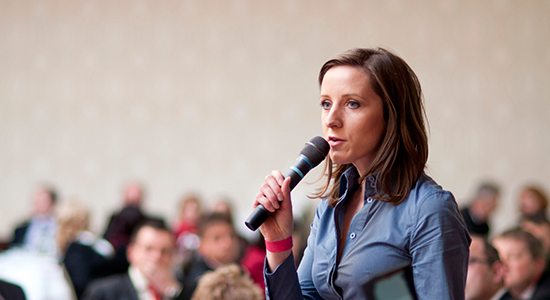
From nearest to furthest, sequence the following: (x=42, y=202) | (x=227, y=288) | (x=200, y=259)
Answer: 1. (x=227, y=288)
2. (x=200, y=259)
3. (x=42, y=202)

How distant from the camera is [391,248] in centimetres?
112

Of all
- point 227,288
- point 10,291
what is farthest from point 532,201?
point 10,291

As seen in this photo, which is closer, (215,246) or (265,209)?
(265,209)

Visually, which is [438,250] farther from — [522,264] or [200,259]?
[200,259]

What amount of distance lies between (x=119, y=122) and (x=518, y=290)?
6645 mm

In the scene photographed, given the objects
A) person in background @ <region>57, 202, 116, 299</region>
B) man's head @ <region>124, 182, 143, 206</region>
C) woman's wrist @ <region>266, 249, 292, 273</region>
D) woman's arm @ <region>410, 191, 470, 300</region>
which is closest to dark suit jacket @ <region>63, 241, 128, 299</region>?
person in background @ <region>57, 202, 116, 299</region>

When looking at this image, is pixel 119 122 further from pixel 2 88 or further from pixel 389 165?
pixel 389 165

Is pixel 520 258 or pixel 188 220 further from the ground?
pixel 520 258

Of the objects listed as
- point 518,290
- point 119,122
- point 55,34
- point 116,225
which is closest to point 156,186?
point 119,122

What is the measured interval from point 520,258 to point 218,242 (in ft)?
5.87

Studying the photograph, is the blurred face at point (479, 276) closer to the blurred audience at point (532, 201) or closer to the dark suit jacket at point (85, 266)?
the dark suit jacket at point (85, 266)

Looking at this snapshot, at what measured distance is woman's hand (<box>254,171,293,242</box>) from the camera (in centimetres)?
119

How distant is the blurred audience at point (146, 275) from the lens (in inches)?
124

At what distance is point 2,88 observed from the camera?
866 cm
